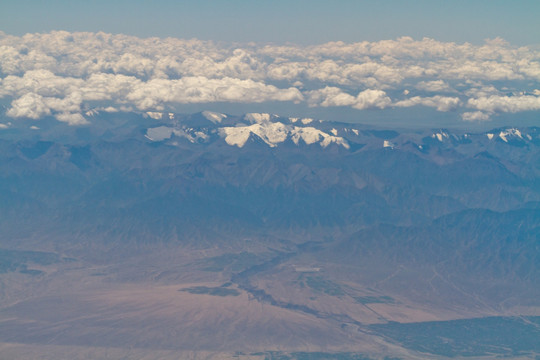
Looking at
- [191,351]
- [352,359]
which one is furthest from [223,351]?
[352,359]

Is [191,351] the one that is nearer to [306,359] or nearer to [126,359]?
[126,359]

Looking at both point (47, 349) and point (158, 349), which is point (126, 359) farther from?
point (47, 349)

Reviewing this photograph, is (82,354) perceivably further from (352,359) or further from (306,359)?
(352,359)

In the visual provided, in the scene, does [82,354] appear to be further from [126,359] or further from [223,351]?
A: [223,351]

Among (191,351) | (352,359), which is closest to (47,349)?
(191,351)

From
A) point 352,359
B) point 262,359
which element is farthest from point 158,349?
point 352,359
